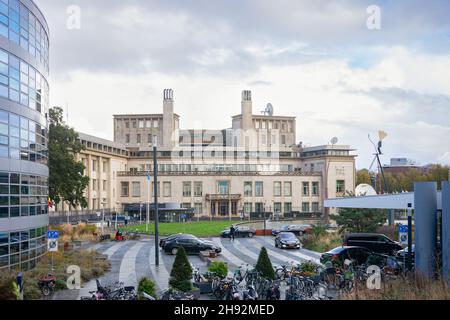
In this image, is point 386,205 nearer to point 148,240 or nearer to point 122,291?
point 122,291

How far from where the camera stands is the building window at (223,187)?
90.7 meters

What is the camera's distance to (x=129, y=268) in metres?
30.9

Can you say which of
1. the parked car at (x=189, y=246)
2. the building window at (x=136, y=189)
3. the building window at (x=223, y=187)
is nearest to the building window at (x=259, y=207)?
the building window at (x=223, y=187)

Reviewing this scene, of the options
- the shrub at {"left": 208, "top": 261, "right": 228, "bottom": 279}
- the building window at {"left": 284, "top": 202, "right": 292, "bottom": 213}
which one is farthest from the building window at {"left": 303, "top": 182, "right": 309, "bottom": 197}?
the shrub at {"left": 208, "top": 261, "right": 228, "bottom": 279}

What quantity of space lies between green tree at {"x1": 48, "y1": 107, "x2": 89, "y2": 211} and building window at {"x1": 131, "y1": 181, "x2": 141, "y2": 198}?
3749 cm

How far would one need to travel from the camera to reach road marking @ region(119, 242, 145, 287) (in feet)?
86.2

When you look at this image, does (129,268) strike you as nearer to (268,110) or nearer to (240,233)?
(240,233)

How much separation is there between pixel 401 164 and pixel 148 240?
438 feet

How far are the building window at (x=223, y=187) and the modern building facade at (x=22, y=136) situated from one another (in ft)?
201

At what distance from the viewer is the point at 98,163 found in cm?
8569

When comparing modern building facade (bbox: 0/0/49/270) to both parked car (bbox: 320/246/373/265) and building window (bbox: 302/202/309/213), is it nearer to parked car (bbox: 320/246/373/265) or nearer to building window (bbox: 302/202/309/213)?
parked car (bbox: 320/246/373/265)

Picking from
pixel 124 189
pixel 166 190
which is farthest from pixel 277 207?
pixel 124 189

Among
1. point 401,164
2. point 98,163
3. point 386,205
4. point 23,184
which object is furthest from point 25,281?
point 401,164

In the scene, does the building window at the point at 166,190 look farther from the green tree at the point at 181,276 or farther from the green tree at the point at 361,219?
the green tree at the point at 181,276
